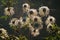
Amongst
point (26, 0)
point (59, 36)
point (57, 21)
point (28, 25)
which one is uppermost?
point (26, 0)

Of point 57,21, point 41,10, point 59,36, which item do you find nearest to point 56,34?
point 59,36

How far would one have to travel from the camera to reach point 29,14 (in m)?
1.66

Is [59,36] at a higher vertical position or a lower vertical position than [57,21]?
lower

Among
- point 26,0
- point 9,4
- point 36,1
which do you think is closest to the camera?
point 9,4

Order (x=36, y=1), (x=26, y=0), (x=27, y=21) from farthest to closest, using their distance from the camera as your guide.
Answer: (x=36, y=1), (x=26, y=0), (x=27, y=21)

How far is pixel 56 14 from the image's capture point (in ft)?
7.07

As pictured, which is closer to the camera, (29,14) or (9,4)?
(29,14)

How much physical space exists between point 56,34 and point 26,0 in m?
0.58

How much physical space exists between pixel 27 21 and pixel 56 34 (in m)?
0.29

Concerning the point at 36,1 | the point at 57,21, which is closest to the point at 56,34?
the point at 57,21

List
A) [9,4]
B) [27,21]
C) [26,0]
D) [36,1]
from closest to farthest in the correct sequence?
1. [27,21]
2. [9,4]
3. [26,0]
4. [36,1]

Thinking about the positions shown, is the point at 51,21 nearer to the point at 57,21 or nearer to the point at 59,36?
the point at 59,36

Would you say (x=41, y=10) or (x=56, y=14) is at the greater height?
(x=56, y=14)

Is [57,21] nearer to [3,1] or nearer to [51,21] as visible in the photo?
[51,21]
